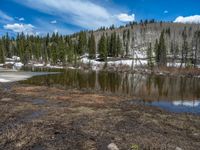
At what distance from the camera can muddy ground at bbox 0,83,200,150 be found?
14.5 metres

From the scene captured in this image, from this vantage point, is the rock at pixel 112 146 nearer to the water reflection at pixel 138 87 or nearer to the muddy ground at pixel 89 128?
the muddy ground at pixel 89 128

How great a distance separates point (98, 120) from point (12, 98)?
46.4 feet

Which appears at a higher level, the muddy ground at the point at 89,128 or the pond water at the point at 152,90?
the muddy ground at the point at 89,128

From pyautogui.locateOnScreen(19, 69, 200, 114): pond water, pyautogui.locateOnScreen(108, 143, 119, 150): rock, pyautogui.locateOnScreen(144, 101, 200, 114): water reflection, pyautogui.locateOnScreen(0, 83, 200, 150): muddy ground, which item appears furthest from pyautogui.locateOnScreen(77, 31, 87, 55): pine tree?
pyautogui.locateOnScreen(108, 143, 119, 150): rock

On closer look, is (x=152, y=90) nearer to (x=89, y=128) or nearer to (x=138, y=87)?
(x=138, y=87)

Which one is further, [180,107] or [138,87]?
[138,87]

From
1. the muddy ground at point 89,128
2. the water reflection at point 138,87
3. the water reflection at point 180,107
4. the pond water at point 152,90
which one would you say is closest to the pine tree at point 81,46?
the water reflection at point 138,87

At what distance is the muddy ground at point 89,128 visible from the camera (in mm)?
14453

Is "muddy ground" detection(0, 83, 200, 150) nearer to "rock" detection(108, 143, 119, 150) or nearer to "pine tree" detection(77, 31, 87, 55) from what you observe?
"rock" detection(108, 143, 119, 150)

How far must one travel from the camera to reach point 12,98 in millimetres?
30016

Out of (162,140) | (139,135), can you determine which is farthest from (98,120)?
(162,140)

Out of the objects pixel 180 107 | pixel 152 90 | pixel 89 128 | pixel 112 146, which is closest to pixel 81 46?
pixel 152 90

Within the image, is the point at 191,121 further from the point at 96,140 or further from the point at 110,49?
the point at 110,49

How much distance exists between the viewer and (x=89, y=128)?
17.8m
